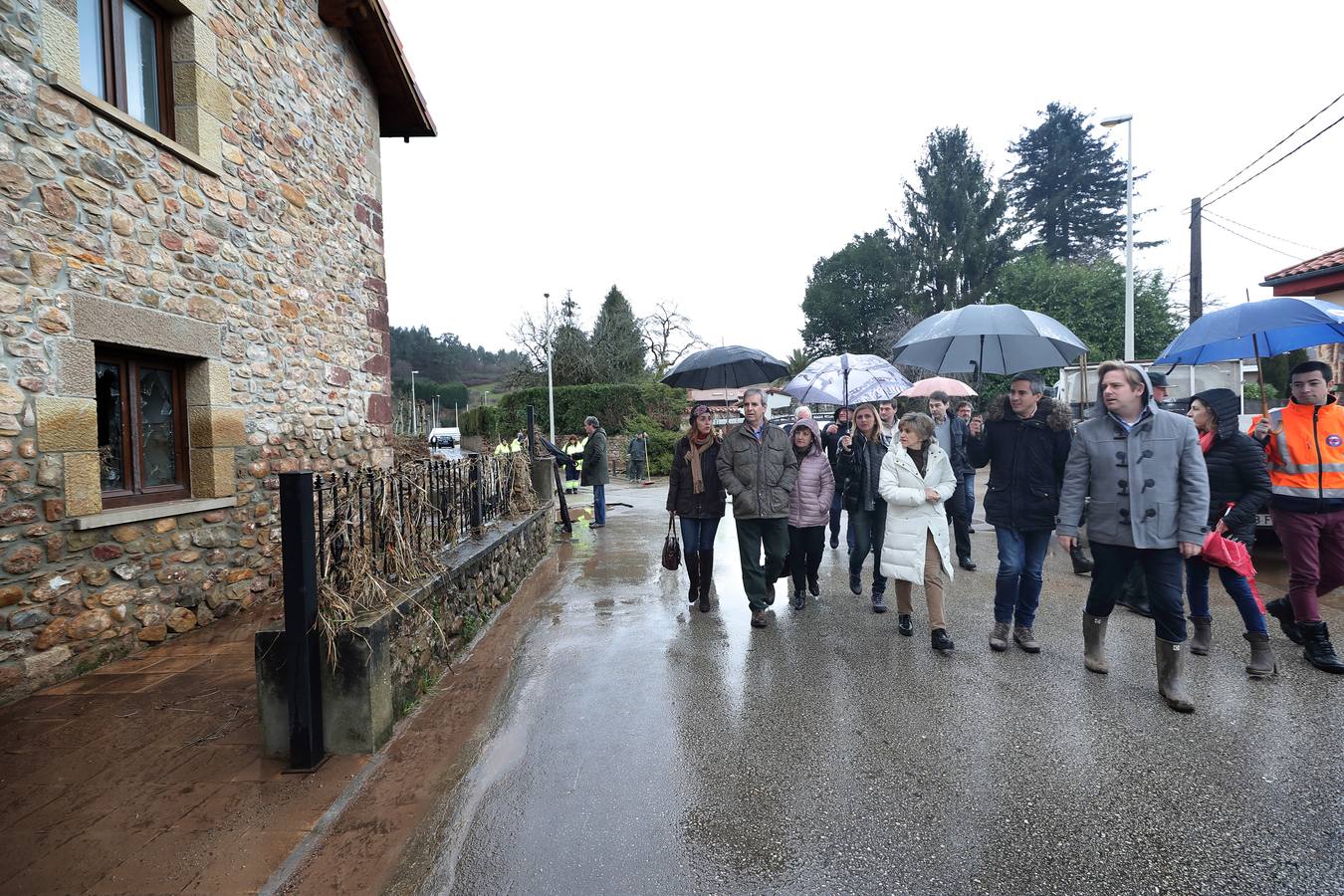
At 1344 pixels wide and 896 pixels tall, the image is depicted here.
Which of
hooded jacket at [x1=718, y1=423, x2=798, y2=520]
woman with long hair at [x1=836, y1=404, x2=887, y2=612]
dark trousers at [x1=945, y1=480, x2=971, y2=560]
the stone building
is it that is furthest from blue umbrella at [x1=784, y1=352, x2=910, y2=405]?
the stone building

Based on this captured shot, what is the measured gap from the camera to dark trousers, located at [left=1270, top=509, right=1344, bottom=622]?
4.06 metres

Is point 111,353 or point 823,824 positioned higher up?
point 111,353

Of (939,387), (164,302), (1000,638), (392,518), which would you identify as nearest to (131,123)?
(164,302)

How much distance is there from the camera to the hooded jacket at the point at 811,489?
5621 mm

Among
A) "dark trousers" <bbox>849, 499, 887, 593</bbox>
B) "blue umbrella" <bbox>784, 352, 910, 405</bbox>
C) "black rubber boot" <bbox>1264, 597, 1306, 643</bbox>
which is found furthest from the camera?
"blue umbrella" <bbox>784, 352, 910, 405</bbox>

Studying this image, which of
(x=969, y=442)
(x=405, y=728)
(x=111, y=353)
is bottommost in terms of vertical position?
(x=405, y=728)

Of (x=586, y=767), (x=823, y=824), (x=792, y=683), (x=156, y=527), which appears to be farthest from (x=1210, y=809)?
(x=156, y=527)

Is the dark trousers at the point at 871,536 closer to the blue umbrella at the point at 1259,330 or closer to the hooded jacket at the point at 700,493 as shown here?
the hooded jacket at the point at 700,493

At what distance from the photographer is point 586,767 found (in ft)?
10.1

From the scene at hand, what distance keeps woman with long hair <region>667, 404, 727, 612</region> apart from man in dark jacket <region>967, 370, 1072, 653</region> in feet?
6.83

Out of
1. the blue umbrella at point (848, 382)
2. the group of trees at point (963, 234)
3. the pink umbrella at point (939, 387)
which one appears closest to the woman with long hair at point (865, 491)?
the blue umbrella at point (848, 382)

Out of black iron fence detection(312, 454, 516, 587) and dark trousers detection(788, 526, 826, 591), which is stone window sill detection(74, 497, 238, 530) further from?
dark trousers detection(788, 526, 826, 591)

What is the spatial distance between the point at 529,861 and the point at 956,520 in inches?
228

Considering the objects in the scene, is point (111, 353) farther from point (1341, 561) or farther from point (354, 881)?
point (1341, 561)
